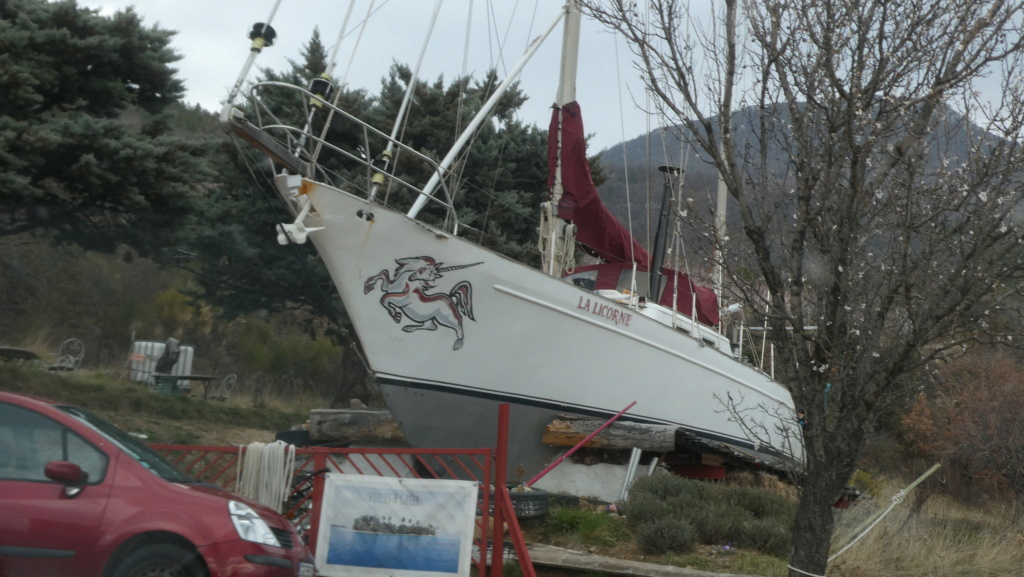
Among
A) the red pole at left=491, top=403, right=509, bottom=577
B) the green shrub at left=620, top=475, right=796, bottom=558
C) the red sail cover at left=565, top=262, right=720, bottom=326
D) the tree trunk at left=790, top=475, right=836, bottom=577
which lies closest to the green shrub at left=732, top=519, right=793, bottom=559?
the green shrub at left=620, top=475, right=796, bottom=558

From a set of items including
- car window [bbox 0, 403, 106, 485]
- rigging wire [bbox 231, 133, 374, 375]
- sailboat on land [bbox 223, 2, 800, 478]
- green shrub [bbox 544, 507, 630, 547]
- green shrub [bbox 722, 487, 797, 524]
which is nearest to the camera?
car window [bbox 0, 403, 106, 485]

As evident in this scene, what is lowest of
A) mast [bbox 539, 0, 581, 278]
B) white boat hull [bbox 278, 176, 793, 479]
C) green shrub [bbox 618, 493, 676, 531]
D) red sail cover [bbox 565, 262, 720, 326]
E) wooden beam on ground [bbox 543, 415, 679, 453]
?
green shrub [bbox 618, 493, 676, 531]

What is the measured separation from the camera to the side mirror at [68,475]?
5164mm

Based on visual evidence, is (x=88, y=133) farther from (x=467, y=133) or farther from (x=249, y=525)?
(x=249, y=525)

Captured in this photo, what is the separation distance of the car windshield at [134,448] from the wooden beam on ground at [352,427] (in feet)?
20.7

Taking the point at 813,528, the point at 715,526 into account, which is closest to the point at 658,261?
the point at 715,526

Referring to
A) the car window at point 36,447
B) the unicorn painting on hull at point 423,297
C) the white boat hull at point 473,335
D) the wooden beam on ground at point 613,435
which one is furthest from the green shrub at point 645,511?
the car window at point 36,447

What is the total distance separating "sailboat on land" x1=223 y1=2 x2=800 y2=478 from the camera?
417 inches

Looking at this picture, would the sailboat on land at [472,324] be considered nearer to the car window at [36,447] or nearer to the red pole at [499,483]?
the red pole at [499,483]

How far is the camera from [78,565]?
16.9ft

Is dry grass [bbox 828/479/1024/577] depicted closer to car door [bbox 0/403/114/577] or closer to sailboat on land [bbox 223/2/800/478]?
sailboat on land [bbox 223/2/800/478]

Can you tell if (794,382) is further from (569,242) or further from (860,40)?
(569,242)

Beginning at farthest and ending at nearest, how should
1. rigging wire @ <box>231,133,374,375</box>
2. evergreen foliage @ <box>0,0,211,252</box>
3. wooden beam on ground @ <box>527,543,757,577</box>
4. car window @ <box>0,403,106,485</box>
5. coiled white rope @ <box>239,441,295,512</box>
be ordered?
evergreen foliage @ <box>0,0,211,252</box> → rigging wire @ <box>231,133,374,375</box> → wooden beam on ground @ <box>527,543,757,577</box> → coiled white rope @ <box>239,441,295,512</box> → car window @ <box>0,403,106,485</box>

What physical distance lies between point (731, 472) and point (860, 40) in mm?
8474
